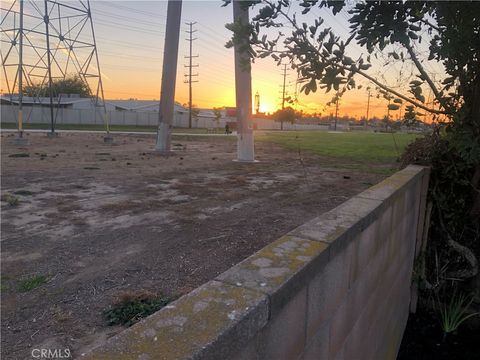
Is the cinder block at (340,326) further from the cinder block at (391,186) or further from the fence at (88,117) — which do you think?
the fence at (88,117)

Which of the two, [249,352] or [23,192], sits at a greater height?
[249,352]

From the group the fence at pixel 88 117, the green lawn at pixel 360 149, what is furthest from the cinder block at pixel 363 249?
the fence at pixel 88 117

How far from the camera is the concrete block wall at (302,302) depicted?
1.17 meters

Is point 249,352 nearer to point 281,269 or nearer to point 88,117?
point 281,269

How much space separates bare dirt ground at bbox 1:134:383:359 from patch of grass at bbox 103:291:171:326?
0.32 ft

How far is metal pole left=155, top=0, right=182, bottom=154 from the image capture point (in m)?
15.0

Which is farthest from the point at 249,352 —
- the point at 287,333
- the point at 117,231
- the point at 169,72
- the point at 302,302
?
the point at 169,72

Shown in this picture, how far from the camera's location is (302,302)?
1.78 metres

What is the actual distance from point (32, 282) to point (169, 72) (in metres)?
12.8

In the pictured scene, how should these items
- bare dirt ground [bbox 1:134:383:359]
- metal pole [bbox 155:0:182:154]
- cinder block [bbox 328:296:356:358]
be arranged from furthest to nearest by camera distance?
1. metal pole [bbox 155:0:182:154]
2. bare dirt ground [bbox 1:134:383:359]
3. cinder block [bbox 328:296:356:358]

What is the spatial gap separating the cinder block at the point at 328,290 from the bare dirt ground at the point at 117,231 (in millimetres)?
1546

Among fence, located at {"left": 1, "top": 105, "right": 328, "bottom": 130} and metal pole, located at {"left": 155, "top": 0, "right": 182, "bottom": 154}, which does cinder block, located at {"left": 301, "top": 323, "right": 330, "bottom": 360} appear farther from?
fence, located at {"left": 1, "top": 105, "right": 328, "bottom": 130}

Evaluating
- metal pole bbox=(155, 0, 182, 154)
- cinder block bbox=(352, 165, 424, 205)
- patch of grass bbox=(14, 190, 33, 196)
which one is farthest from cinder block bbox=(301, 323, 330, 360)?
metal pole bbox=(155, 0, 182, 154)

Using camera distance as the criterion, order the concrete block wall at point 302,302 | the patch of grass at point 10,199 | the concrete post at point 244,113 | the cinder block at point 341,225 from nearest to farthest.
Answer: the concrete block wall at point 302,302, the cinder block at point 341,225, the patch of grass at point 10,199, the concrete post at point 244,113
